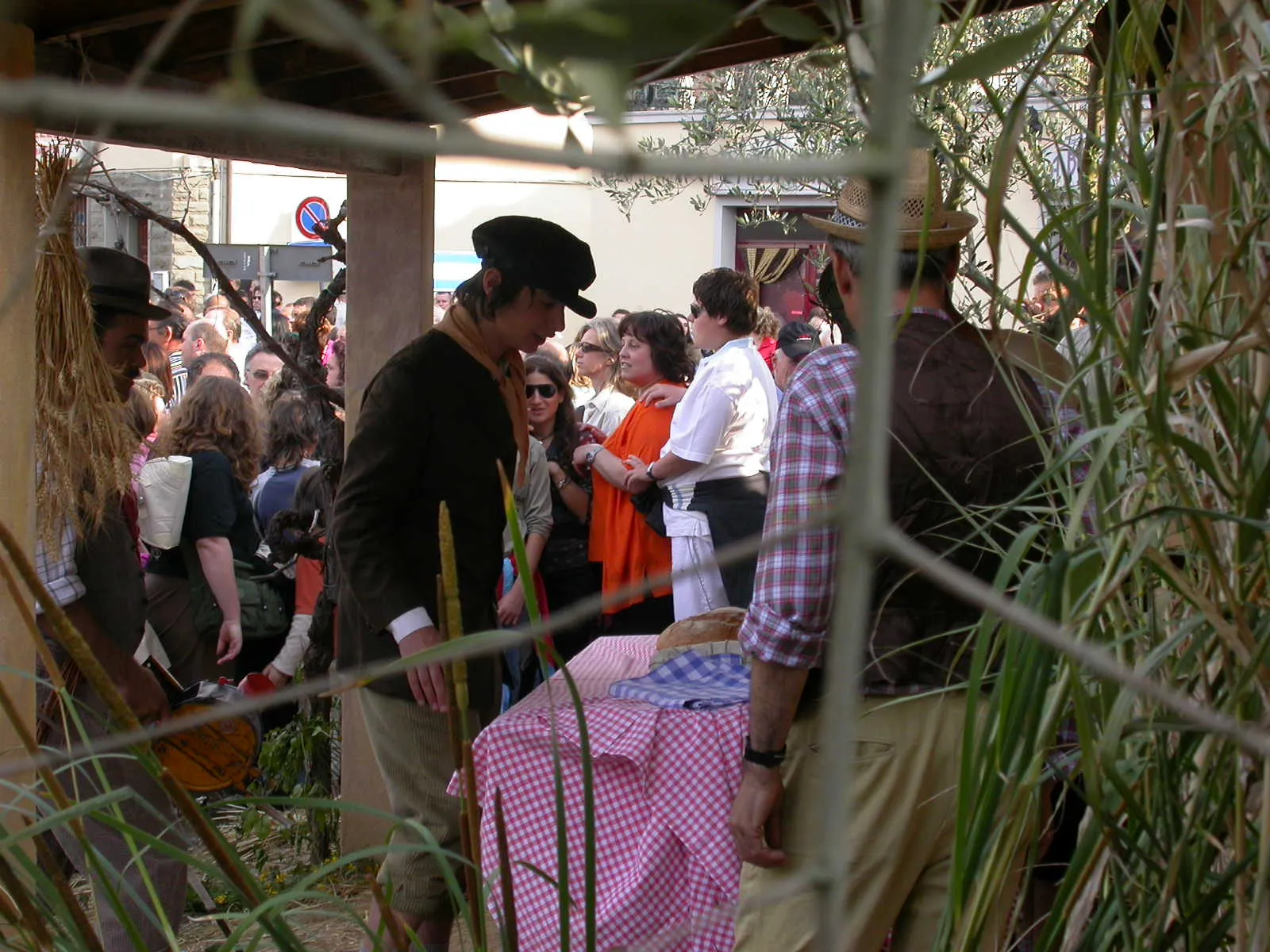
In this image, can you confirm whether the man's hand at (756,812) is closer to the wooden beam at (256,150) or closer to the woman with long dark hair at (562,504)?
the wooden beam at (256,150)

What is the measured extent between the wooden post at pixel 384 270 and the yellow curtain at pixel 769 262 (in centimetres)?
950

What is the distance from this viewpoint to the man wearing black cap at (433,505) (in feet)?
9.10

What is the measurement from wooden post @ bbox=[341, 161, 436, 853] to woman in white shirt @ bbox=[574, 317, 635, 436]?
2.37 metres

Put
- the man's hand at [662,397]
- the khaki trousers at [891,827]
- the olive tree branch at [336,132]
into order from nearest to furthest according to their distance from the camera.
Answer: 1. the olive tree branch at [336,132]
2. the khaki trousers at [891,827]
3. the man's hand at [662,397]

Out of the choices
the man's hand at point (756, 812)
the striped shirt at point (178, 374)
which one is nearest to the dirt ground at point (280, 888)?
the man's hand at point (756, 812)

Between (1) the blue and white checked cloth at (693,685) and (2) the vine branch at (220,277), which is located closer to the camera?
(1) the blue and white checked cloth at (693,685)

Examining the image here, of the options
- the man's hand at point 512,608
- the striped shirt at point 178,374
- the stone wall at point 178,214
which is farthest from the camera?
the stone wall at point 178,214

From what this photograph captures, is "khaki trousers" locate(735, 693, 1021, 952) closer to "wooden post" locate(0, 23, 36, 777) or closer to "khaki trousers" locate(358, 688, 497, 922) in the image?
"khaki trousers" locate(358, 688, 497, 922)

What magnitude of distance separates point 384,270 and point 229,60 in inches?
52.4

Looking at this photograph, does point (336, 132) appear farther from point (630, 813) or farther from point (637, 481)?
point (637, 481)

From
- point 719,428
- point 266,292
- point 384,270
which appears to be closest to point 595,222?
point 266,292

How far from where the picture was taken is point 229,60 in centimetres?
241

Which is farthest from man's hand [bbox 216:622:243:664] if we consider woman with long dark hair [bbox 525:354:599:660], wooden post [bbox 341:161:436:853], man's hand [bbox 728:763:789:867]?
man's hand [bbox 728:763:789:867]

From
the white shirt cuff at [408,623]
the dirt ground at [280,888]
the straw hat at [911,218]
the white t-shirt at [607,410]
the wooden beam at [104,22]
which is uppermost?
the wooden beam at [104,22]
